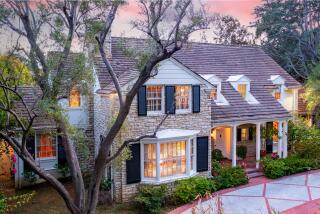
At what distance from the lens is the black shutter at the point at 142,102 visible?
13.8 meters

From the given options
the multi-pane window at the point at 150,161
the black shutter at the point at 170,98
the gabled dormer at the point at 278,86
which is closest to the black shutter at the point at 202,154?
the black shutter at the point at 170,98

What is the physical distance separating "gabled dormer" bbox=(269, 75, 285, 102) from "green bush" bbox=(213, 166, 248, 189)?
800 cm

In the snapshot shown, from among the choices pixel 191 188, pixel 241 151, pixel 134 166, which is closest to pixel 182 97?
pixel 134 166

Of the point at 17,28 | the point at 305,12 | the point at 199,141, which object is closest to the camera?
the point at 17,28

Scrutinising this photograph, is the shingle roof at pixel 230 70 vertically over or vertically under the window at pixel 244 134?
over

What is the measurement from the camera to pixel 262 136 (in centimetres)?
1978

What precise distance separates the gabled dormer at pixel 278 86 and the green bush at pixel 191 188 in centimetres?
1006

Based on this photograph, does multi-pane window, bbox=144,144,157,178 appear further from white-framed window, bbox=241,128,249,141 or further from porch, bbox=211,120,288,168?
white-framed window, bbox=241,128,249,141

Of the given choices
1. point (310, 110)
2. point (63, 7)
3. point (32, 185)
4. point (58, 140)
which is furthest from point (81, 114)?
point (310, 110)

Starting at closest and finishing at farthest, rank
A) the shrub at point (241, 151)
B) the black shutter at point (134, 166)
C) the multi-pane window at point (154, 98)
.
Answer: the black shutter at point (134, 166)
the multi-pane window at point (154, 98)
the shrub at point (241, 151)

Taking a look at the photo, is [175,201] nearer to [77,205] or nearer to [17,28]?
[77,205]

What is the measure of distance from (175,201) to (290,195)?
201 inches

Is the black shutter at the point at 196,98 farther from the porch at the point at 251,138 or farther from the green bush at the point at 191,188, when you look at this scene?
the porch at the point at 251,138

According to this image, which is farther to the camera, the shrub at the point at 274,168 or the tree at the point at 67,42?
the shrub at the point at 274,168
